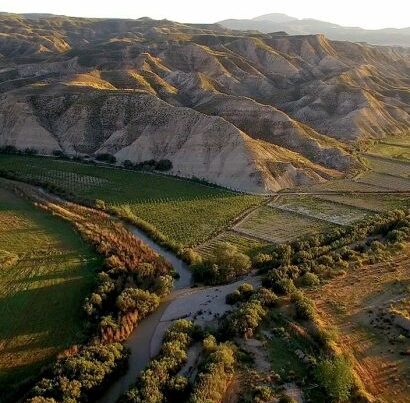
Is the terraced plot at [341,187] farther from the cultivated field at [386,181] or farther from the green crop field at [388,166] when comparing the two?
the green crop field at [388,166]

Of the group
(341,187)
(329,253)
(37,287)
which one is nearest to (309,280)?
(329,253)

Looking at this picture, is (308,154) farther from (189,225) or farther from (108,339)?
(108,339)

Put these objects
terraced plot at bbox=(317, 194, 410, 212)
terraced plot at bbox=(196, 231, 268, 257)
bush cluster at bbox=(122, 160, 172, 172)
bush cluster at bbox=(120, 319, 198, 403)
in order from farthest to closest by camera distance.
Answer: bush cluster at bbox=(122, 160, 172, 172) < terraced plot at bbox=(317, 194, 410, 212) < terraced plot at bbox=(196, 231, 268, 257) < bush cluster at bbox=(120, 319, 198, 403)

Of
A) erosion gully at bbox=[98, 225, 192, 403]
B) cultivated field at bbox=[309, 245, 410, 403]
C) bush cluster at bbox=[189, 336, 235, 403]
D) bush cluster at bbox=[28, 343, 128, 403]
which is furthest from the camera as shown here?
cultivated field at bbox=[309, 245, 410, 403]

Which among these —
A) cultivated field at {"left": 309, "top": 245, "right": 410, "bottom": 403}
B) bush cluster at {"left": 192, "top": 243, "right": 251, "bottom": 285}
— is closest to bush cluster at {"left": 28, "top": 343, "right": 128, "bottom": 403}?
bush cluster at {"left": 192, "top": 243, "right": 251, "bottom": 285}

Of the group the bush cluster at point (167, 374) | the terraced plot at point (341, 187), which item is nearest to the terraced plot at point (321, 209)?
the terraced plot at point (341, 187)

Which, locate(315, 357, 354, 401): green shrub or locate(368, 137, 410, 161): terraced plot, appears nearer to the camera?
locate(315, 357, 354, 401): green shrub

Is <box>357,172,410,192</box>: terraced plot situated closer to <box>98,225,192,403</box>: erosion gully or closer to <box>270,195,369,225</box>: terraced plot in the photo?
<box>270,195,369,225</box>: terraced plot
